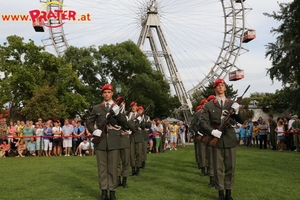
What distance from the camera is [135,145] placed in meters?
11.4

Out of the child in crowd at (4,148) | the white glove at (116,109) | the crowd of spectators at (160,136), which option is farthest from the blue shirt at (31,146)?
the white glove at (116,109)

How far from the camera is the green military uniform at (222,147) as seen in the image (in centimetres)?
705

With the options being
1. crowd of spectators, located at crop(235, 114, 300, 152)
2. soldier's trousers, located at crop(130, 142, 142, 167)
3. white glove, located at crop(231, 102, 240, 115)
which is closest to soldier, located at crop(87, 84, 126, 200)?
white glove, located at crop(231, 102, 240, 115)

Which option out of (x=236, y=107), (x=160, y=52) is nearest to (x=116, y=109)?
(x=236, y=107)

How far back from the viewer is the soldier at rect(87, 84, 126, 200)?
24.2 ft

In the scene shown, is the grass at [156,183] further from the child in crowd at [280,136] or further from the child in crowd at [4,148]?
the child in crowd at [280,136]

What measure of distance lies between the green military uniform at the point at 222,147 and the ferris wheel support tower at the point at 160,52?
4455cm

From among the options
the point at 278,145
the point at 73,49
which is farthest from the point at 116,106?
the point at 73,49

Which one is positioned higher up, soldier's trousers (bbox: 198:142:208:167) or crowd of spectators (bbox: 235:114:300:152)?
crowd of spectators (bbox: 235:114:300:152)

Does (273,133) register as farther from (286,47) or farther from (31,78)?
(31,78)

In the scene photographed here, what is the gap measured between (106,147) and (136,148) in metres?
3.99

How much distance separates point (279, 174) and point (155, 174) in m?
3.34

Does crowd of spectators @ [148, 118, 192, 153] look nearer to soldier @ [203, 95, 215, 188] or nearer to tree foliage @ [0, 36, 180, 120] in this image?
soldier @ [203, 95, 215, 188]

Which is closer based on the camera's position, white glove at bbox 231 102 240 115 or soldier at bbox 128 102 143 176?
white glove at bbox 231 102 240 115
